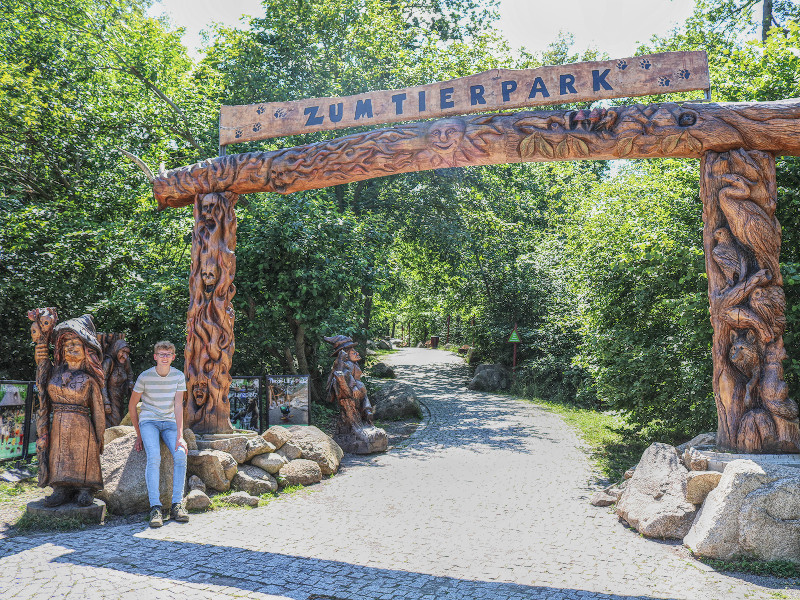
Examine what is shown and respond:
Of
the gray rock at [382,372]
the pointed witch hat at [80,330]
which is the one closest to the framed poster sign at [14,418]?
the pointed witch hat at [80,330]

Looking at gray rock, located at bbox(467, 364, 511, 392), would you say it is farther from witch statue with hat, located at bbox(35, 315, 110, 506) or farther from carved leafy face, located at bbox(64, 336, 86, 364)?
carved leafy face, located at bbox(64, 336, 86, 364)

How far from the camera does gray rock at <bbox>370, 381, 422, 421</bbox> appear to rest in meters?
13.2

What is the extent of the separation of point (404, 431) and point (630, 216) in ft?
20.1

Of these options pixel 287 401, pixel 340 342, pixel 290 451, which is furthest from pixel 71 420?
pixel 340 342

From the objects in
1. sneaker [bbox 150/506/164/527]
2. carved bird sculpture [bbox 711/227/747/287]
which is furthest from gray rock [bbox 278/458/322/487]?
carved bird sculpture [bbox 711/227/747/287]

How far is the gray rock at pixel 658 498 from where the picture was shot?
16.5ft

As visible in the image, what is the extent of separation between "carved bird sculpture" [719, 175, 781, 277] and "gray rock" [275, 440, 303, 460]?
19.1ft

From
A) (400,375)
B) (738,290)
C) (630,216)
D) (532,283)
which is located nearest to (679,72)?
(738,290)

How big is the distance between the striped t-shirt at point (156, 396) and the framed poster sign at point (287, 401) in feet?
12.9

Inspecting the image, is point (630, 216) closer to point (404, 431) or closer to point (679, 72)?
point (679, 72)

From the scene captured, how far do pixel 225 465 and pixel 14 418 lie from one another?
3.02 metres

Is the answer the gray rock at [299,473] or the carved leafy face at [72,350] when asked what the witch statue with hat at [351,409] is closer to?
the gray rock at [299,473]

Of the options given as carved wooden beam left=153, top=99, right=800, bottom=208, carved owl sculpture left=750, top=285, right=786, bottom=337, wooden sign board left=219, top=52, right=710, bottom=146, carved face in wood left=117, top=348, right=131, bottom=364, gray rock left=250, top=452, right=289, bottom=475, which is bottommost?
gray rock left=250, top=452, right=289, bottom=475

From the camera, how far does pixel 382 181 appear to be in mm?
16438
